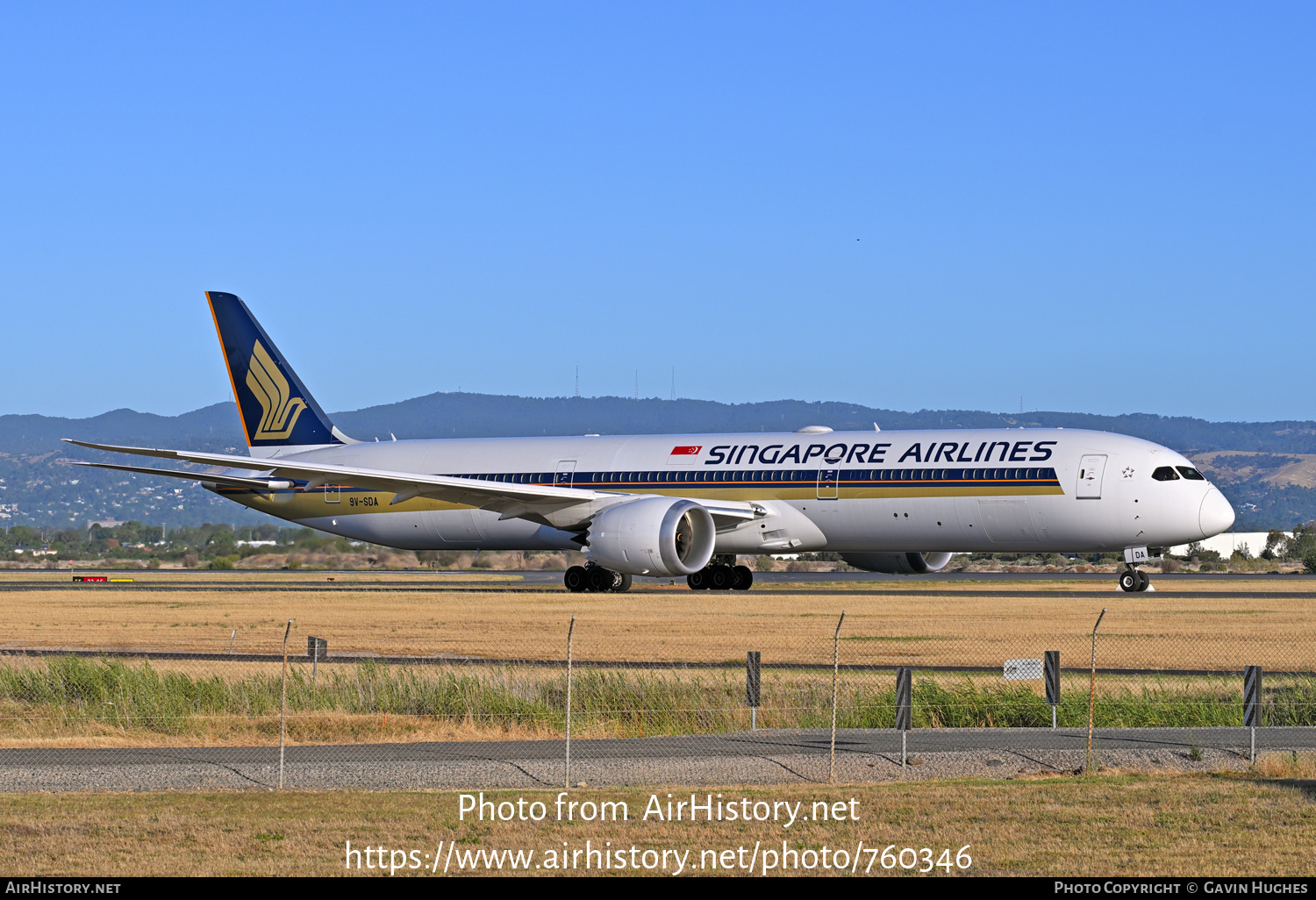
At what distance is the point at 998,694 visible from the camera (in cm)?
2284

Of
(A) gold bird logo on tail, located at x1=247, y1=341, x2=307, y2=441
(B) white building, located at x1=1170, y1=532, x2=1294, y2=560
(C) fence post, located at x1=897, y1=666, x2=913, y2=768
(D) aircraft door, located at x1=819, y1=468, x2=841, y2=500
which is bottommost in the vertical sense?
(B) white building, located at x1=1170, y1=532, x2=1294, y2=560

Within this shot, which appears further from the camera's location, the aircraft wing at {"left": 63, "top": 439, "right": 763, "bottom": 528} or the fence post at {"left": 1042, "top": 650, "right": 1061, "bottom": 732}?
the aircraft wing at {"left": 63, "top": 439, "right": 763, "bottom": 528}

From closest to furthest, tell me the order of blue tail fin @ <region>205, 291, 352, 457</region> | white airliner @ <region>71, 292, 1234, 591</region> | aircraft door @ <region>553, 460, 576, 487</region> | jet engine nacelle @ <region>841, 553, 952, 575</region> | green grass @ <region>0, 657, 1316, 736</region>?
green grass @ <region>0, 657, 1316, 736</region>
white airliner @ <region>71, 292, 1234, 591</region>
aircraft door @ <region>553, 460, 576, 487</region>
jet engine nacelle @ <region>841, 553, 952, 575</region>
blue tail fin @ <region>205, 291, 352, 457</region>

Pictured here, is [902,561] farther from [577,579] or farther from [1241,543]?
[1241,543]

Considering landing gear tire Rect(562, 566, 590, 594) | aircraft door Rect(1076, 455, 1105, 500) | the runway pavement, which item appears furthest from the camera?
landing gear tire Rect(562, 566, 590, 594)

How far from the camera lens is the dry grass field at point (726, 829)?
1202cm

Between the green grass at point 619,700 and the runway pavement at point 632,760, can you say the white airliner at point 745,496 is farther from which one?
the runway pavement at point 632,760

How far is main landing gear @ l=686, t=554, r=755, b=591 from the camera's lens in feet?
156

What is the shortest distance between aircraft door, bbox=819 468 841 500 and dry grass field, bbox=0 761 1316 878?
90.7 feet

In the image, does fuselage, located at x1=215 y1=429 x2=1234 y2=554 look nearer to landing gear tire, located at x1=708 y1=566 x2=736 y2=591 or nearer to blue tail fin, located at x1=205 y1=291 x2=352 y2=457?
landing gear tire, located at x1=708 y1=566 x2=736 y2=591

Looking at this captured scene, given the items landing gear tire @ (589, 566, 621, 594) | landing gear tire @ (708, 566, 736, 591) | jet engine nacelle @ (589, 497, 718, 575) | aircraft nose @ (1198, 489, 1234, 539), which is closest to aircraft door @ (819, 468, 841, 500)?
jet engine nacelle @ (589, 497, 718, 575)

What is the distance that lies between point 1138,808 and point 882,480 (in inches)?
1127

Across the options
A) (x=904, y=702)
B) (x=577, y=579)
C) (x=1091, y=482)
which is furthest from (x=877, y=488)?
(x=904, y=702)

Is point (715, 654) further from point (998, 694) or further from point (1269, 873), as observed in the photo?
point (1269, 873)
